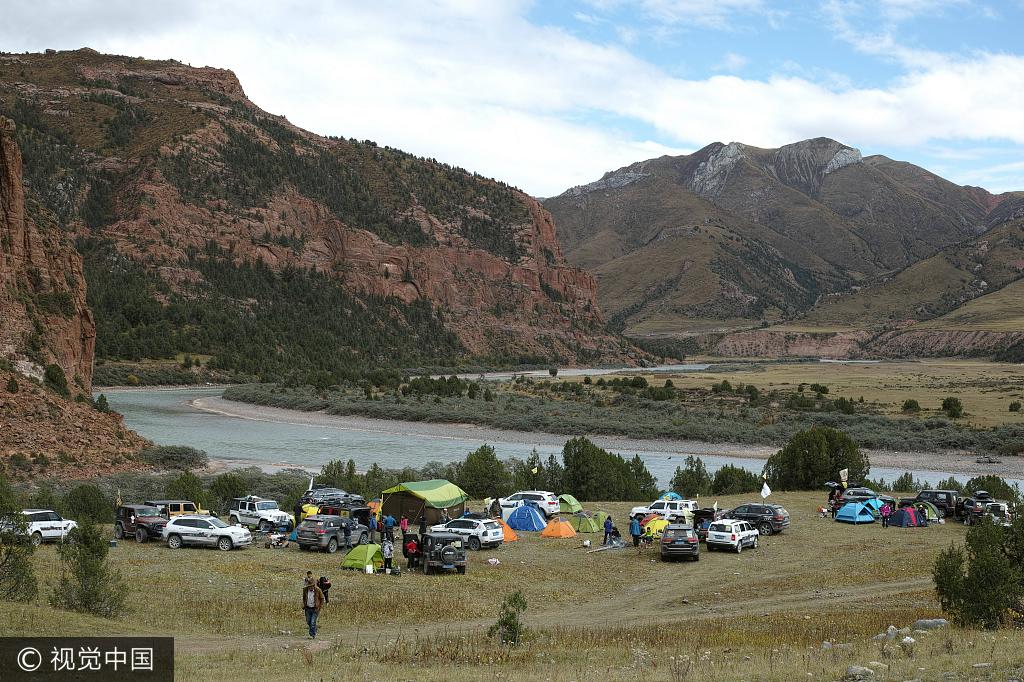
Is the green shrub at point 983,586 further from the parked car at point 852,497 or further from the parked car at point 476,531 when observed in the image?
the parked car at point 852,497

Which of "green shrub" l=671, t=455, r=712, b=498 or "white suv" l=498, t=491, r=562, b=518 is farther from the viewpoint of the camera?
"green shrub" l=671, t=455, r=712, b=498

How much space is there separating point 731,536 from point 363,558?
1136 cm

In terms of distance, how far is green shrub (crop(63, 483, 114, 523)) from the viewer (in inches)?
1242

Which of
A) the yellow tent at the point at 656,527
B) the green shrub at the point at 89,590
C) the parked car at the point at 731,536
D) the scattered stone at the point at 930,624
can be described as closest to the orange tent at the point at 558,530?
the yellow tent at the point at 656,527

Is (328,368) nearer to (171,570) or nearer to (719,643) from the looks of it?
(171,570)

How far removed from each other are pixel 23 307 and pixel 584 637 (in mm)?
40735

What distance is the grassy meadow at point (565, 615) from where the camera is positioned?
13156 mm

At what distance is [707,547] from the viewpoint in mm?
28453

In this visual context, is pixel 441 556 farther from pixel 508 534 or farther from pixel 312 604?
pixel 312 604

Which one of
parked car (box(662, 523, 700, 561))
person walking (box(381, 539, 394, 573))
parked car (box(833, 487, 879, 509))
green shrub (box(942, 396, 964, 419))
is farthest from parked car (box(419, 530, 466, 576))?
green shrub (box(942, 396, 964, 419))

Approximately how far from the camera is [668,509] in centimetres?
3272

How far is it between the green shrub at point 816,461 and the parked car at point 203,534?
29.1m

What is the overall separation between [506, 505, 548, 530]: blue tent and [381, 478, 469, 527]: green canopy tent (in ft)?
7.01

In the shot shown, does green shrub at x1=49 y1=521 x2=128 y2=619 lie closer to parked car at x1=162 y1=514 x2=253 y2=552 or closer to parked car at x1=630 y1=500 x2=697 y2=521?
parked car at x1=162 y1=514 x2=253 y2=552
